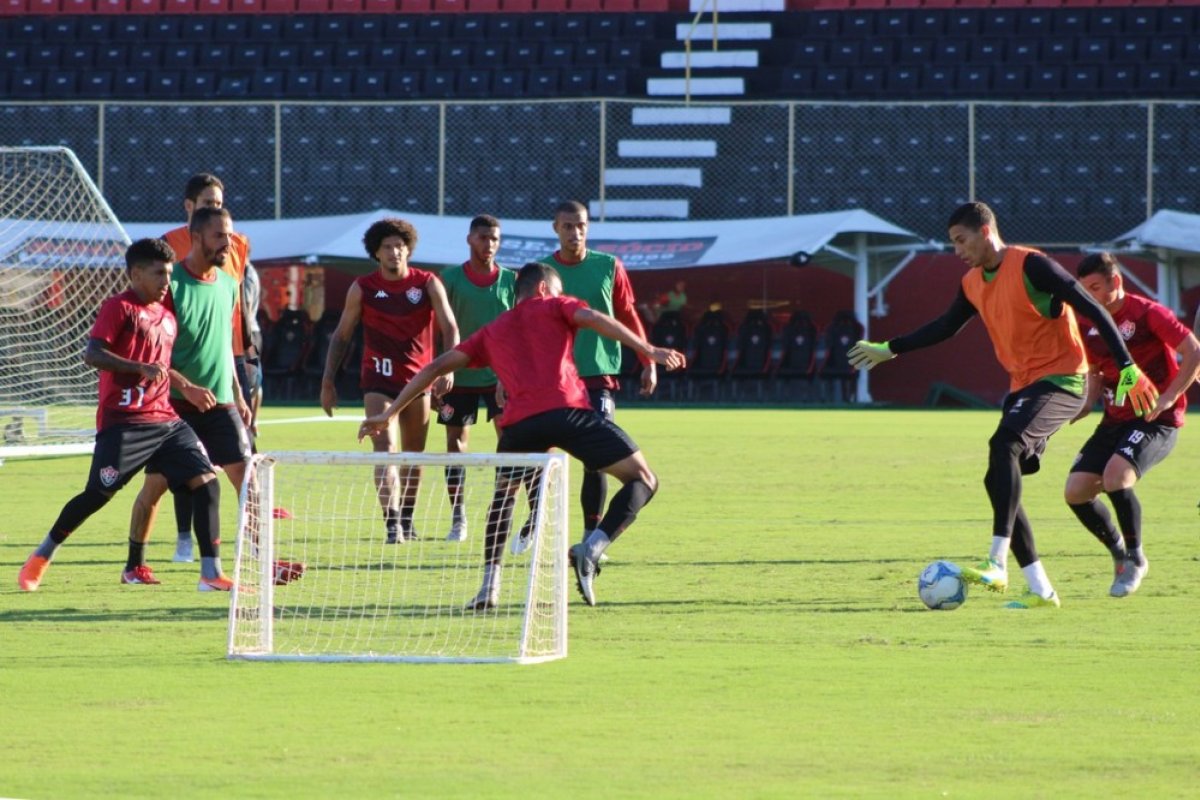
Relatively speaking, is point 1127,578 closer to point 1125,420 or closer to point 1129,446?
Result: point 1129,446

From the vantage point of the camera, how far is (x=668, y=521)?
12.9 m

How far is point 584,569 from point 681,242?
22.3 meters

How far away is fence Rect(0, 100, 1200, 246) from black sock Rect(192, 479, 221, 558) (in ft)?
74.1

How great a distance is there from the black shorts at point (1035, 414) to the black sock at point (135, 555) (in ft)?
13.9

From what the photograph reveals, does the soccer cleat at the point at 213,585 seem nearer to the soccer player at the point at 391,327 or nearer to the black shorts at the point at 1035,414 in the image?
the soccer player at the point at 391,327

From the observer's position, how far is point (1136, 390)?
8.99 meters

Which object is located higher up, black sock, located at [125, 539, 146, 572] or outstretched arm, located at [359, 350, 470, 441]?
outstretched arm, located at [359, 350, 470, 441]

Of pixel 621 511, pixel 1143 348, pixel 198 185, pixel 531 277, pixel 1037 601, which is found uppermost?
pixel 198 185

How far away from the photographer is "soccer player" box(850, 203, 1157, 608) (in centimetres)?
870

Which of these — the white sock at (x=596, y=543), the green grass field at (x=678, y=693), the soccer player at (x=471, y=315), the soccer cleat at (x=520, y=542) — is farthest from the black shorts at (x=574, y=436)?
the soccer player at (x=471, y=315)

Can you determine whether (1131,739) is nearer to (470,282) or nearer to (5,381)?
(470,282)

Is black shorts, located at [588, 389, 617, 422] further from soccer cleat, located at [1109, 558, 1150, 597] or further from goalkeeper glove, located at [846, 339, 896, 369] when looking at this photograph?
soccer cleat, located at [1109, 558, 1150, 597]

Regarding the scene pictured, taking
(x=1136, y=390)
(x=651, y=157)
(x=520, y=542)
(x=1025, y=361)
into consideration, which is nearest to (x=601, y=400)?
(x=520, y=542)

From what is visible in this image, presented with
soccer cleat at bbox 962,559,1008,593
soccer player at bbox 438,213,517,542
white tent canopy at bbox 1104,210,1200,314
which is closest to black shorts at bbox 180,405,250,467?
soccer player at bbox 438,213,517,542
